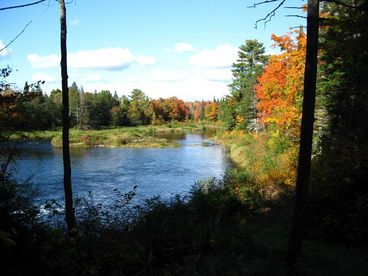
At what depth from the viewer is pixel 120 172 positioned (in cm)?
3584

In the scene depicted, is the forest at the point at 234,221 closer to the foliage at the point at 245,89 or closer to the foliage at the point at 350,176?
the foliage at the point at 350,176

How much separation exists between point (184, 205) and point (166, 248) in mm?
7112

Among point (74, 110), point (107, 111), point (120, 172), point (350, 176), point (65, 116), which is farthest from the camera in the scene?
point (107, 111)

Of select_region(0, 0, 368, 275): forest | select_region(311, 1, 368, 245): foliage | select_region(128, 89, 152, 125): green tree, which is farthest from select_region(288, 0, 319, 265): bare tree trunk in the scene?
select_region(128, 89, 152, 125): green tree

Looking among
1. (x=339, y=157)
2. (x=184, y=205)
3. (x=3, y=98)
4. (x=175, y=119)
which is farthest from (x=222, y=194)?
(x=175, y=119)

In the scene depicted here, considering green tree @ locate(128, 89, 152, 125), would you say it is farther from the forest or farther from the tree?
the forest

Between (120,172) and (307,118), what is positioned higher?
(307,118)

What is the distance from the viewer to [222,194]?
1844 cm

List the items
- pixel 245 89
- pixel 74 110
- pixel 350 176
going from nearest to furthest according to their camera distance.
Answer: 1. pixel 350 176
2. pixel 245 89
3. pixel 74 110

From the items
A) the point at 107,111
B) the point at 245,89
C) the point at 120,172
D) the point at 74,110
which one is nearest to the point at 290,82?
the point at 120,172

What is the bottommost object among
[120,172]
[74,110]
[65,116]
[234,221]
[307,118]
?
[120,172]

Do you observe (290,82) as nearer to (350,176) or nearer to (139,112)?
(350,176)

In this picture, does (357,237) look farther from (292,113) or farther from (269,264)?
(292,113)

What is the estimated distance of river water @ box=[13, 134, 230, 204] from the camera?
26.9 metres
